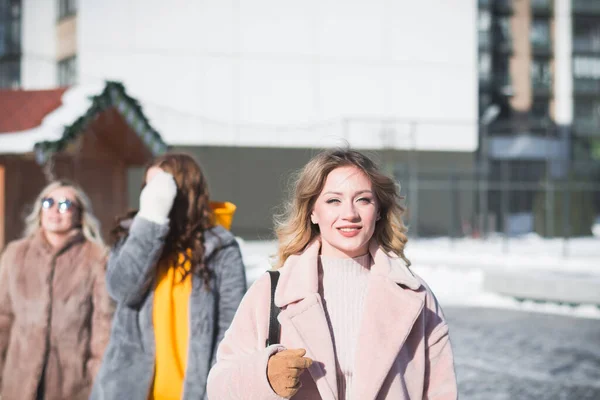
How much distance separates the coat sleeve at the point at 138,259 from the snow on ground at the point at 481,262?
8031 mm

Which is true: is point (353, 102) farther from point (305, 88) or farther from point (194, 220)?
point (194, 220)

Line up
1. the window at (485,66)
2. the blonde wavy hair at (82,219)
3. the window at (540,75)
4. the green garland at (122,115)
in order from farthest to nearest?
the window at (540,75) < the window at (485,66) < the green garland at (122,115) < the blonde wavy hair at (82,219)

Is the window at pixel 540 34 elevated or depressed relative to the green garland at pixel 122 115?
elevated

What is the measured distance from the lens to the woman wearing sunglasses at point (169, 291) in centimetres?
333

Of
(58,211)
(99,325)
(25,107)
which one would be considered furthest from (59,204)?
(25,107)

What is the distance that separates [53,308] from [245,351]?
7.43 feet

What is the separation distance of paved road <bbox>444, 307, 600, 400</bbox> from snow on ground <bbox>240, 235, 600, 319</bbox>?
3.61ft

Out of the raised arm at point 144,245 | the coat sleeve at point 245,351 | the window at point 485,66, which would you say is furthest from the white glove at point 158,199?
the window at point 485,66

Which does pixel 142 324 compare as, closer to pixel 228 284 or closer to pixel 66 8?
pixel 228 284

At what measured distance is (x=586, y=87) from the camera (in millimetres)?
41969

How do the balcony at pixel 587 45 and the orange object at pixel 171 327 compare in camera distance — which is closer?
the orange object at pixel 171 327

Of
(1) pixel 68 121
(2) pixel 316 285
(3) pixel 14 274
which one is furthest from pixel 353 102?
(2) pixel 316 285

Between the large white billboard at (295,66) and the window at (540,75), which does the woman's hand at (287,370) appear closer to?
the large white billboard at (295,66)

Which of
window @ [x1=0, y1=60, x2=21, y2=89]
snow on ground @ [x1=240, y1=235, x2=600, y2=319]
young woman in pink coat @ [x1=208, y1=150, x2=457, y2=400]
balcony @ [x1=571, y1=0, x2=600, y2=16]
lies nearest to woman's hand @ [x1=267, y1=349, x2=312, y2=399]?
young woman in pink coat @ [x1=208, y1=150, x2=457, y2=400]
